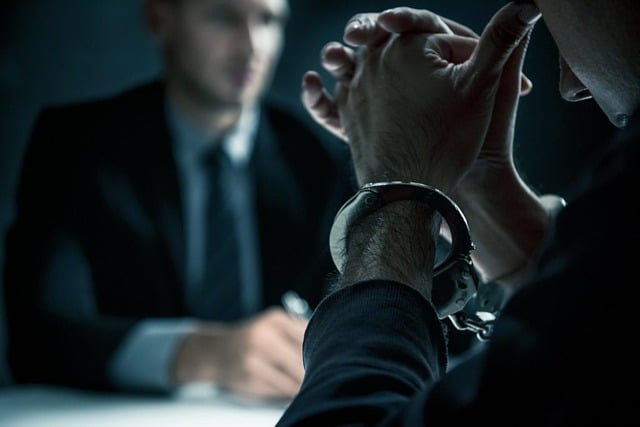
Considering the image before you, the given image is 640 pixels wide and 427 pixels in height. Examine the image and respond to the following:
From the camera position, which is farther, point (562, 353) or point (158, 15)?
point (158, 15)

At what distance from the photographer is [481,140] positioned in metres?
0.65

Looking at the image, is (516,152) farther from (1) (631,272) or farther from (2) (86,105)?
(2) (86,105)

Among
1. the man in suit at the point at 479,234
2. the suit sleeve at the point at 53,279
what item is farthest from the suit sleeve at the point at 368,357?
the suit sleeve at the point at 53,279

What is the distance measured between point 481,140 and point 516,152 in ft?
0.24

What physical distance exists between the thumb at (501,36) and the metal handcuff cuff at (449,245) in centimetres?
12

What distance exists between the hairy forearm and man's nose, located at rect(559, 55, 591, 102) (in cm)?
15

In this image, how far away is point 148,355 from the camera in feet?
5.72

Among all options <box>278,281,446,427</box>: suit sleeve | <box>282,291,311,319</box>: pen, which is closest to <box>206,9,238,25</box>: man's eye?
<box>282,291,311,319</box>: pen

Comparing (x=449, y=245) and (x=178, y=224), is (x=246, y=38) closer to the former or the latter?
(x=178, y=224)

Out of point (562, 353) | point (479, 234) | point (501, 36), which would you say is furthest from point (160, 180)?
point (562, 353)

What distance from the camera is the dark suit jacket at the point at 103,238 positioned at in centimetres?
183

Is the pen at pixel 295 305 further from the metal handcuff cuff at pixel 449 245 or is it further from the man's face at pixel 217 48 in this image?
the metal handcuff cuff at pixel 449 245

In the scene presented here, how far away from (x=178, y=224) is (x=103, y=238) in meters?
0.17

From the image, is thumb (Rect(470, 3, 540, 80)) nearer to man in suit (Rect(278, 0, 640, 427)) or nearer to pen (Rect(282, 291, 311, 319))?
A: man in suit (Rect(278, 0, 640, 427))
